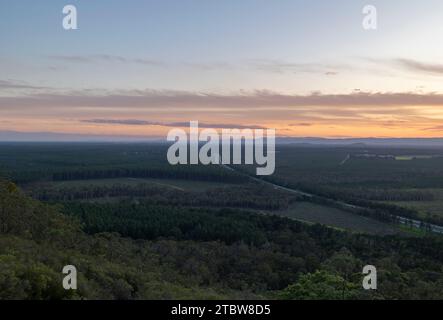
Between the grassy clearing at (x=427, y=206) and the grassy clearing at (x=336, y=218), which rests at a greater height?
the grassy clearing at (x=336, y=218)

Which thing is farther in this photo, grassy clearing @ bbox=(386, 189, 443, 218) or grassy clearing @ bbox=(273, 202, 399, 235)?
grassy clearing @ bbox=(386, 189, 443, 218)

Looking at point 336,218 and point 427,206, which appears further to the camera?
point 427,206

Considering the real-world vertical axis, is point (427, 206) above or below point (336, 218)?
below

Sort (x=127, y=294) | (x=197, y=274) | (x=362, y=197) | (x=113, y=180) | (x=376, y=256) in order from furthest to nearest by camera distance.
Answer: (x=113, y=180)
(x=362, y=197)
(x=376, y=256)
(x=197, y=274)
(x=127, y=294)

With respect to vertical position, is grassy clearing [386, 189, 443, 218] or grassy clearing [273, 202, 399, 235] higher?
grassy clearing [273, 202, 399, 235]

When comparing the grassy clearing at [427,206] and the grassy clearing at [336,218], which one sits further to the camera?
the grassy clearing at [427,206]

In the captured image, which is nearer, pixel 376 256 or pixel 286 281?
pixel 286 281
